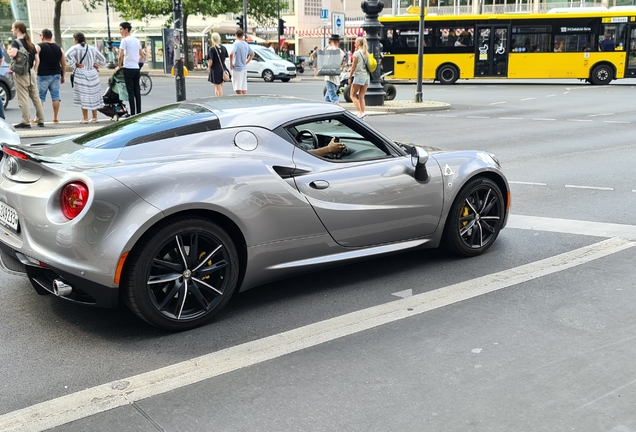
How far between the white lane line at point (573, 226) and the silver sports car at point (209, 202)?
1.53 metres

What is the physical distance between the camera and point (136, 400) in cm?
319

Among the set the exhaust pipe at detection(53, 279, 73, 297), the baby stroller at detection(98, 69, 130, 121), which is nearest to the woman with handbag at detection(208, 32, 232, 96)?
the baby stroller at detection(98, 69, 130, 121)

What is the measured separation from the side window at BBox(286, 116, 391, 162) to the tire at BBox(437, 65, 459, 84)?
27.5 metres

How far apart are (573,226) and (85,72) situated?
10.6 metres

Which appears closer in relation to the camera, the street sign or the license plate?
the license plate

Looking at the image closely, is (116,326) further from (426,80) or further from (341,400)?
(426,80)

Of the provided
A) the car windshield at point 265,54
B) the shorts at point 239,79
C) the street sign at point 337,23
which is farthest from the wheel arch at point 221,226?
the car windshield at point 265,54

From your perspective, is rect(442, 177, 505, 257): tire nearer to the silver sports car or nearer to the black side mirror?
the silver sports car

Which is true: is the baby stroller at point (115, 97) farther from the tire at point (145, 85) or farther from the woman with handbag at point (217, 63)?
the tire at point (145, 85)

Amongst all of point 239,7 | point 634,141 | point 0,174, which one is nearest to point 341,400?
point 0,174

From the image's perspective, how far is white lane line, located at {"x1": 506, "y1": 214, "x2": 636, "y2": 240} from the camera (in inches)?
245

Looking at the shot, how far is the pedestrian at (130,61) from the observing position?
13852 millimetres

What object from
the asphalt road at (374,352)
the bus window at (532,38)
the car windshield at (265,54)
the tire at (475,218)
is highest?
the bus window at (532,38)

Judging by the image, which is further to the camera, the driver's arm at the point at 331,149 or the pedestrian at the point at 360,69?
the pedestrian at the point at 360,69
